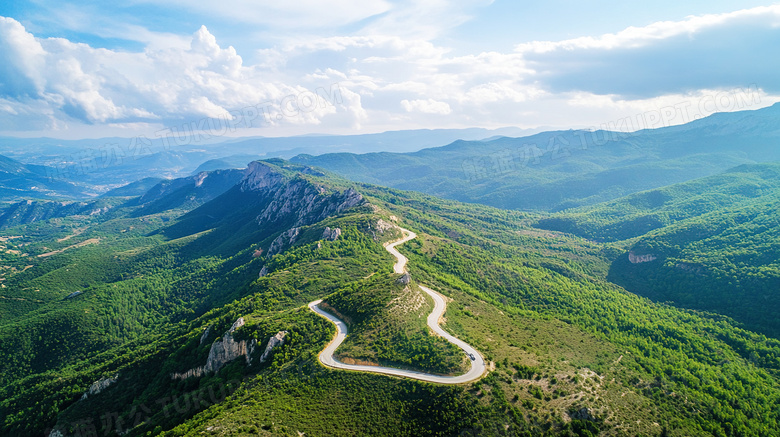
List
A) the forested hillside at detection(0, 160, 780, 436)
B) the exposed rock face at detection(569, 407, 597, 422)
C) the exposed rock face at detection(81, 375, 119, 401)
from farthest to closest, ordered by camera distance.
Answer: the exposed rock face at detection(81, 375, 119, 401) → the forested hillside at detection(0, 160, 780, 436) → the exposed rock face at detection(569, 407, 597, 422)

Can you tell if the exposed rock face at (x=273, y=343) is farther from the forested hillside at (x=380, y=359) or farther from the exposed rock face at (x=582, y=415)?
the exposed rock face at (x=582, y=415)

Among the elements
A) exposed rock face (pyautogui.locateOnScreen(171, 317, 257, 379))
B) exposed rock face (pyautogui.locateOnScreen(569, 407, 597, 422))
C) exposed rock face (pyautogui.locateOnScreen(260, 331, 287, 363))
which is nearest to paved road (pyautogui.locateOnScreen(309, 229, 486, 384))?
exposed rock face (pyautogui.locateOnScreen(260, 331, 287, 363))

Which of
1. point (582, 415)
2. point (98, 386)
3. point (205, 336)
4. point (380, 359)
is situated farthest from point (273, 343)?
point (582, 415)

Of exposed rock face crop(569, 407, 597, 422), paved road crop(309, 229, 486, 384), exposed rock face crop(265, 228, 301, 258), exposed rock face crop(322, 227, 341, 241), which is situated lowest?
exposed rock face crop(569, 407, 597, 422)

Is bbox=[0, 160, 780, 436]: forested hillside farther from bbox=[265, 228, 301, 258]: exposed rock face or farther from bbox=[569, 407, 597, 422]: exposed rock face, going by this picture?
bbox=[265, 228, 301, 258]: exposed rock face

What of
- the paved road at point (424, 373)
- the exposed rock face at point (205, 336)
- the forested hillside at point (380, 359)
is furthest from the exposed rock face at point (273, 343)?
the exposed rock face at point (205, 336)

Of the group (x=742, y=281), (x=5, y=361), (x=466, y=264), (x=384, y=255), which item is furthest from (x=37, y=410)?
(x=742, y=281)

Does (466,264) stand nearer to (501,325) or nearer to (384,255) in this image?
(384,255)
